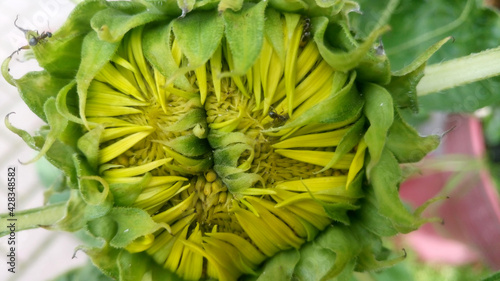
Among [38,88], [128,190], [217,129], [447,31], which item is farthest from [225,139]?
[447,31]

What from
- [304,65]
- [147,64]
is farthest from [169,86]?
[304,65]

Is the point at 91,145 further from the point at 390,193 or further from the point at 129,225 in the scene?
the point at 390,193

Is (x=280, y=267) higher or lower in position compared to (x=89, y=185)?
lower

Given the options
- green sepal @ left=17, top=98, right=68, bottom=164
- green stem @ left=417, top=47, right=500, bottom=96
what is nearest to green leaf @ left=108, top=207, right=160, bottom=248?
green sepal @ left=17, top=98, right=68, bottom=164

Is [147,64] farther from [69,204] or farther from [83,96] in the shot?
[69,204]

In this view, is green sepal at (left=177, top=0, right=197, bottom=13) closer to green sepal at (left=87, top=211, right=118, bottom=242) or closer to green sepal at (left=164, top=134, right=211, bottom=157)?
green sepal at (left=164, top=134, right=211, bottom=157)
